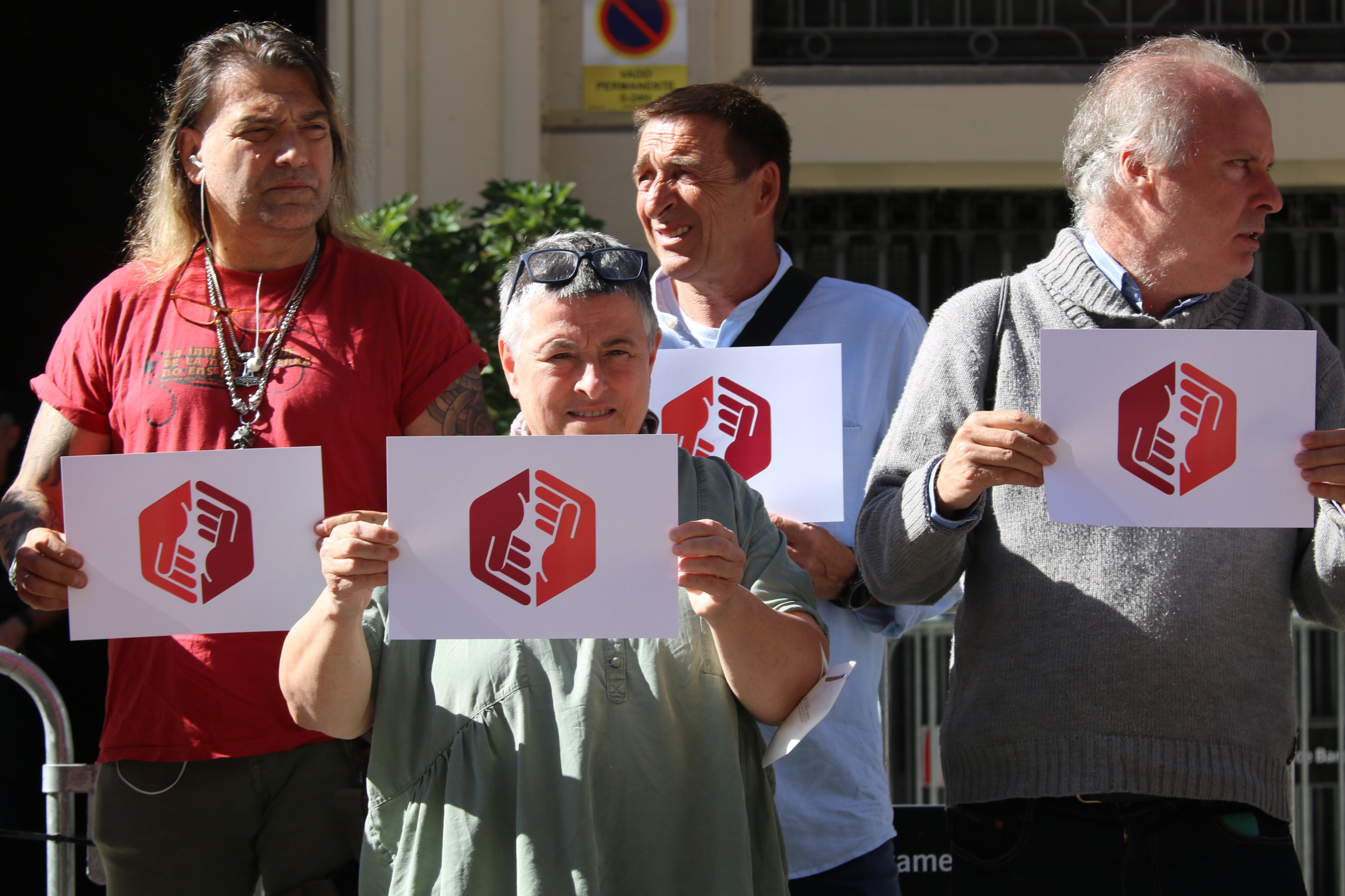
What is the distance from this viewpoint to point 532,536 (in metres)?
1.83

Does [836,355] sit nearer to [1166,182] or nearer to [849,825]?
[1166,182]

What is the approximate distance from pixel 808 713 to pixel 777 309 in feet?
3.84

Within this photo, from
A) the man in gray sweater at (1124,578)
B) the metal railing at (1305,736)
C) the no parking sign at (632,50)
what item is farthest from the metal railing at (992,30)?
the man in gray sweater at (1124,578)

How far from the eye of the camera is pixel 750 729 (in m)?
1.92

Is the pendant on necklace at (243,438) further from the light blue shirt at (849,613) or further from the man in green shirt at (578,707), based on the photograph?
the light blue shirt at (849,613)

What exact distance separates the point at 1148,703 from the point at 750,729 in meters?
0.65

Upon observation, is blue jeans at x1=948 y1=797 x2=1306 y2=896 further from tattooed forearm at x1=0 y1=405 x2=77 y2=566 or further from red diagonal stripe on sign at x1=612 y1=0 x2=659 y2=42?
red diagonal stripe on sign at x1=612 y1=0 x2=659 y2=42

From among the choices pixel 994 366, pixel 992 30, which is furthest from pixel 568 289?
pixel 992 30

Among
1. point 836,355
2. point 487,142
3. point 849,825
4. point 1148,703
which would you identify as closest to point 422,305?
point 836,355

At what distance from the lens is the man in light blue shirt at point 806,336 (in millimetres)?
2521

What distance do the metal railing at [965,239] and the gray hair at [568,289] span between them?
428cm

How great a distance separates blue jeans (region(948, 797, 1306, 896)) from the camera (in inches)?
80.2

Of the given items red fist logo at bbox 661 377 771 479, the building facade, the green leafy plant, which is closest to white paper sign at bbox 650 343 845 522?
red fist logo at bbox 661 377 771 479

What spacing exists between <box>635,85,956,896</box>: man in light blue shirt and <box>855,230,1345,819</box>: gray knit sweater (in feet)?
1.17
